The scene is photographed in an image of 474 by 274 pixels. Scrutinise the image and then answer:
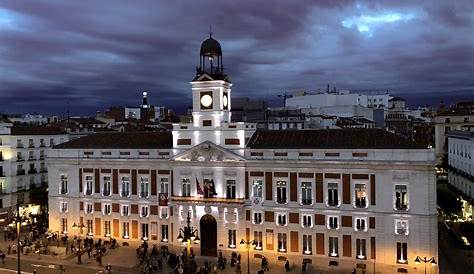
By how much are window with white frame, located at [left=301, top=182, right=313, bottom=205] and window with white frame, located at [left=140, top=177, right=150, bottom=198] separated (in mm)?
19755

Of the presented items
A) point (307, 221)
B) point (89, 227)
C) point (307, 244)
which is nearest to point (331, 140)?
point (307, 221)

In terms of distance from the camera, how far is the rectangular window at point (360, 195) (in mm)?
52406

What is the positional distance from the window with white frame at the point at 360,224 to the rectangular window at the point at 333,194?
9.08ft

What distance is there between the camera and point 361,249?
5222 centimetres

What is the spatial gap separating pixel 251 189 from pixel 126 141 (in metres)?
19.1

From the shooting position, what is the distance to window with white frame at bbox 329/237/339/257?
5334 cm

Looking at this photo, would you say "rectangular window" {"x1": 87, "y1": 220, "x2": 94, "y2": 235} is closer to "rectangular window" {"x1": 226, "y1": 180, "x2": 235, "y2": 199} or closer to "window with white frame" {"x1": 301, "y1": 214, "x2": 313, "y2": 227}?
"rectangular window" {"x1": 226, "y1": 180, "x2": 235, "y2": 199}

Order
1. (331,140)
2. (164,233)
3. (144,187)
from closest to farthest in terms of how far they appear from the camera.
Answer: (331,140) < (164,233) < (144,187)

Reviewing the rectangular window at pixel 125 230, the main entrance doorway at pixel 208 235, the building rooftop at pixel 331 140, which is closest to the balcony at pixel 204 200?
the main entrance doorway at pixel 208 235

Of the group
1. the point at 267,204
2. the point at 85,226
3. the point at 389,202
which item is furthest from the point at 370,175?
the point at 85,226

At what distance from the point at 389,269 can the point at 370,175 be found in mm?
9540

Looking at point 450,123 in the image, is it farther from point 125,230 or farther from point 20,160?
point 20,160

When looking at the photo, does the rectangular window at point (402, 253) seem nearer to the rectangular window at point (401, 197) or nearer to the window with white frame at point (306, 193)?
the rectangular window at point (401, 197)

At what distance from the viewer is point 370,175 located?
5209cm
